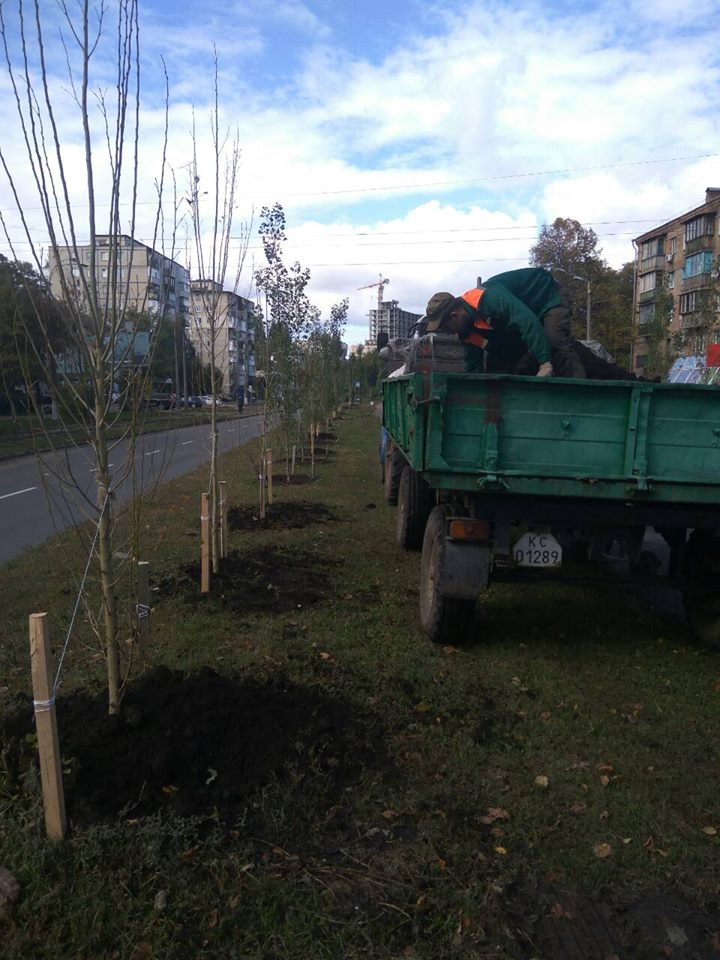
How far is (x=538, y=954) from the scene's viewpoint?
8.71 ft

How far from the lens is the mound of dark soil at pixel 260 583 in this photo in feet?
21.3

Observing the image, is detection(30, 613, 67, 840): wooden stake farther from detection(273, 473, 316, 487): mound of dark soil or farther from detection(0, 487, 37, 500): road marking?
detection(0, 487, 37, 500): road marking

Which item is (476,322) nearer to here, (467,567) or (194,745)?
(467,567)

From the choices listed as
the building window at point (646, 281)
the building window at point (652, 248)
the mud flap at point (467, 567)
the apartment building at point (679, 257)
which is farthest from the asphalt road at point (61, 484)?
the building window at point (652, 248)

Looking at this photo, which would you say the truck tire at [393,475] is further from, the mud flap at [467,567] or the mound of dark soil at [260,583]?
the mud flap at [467,567]

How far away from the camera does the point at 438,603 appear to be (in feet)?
17.8

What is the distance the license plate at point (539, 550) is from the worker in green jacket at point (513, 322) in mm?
1605

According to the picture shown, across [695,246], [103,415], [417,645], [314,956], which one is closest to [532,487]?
[417,645]

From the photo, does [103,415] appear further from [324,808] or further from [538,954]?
[538,954]

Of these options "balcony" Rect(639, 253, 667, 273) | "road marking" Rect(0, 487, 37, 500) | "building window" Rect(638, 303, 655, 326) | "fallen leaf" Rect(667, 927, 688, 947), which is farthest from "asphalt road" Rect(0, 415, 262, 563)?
"balcony" Rect(639, 253, 667, 273)

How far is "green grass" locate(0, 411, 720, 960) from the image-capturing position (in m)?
2.75

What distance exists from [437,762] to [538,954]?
1.30 metres

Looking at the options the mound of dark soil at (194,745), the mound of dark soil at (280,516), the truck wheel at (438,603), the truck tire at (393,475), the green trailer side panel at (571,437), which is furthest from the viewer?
the truck tire at (393,475)

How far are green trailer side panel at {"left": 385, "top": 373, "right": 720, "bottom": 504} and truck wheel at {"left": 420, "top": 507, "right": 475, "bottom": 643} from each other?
0.66m
